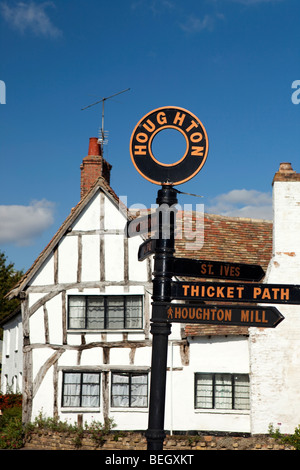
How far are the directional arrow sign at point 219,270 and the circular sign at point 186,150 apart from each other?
935 mm

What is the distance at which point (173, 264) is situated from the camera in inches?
263

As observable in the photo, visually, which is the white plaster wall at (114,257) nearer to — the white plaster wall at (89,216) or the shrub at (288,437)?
the white plaster wall at (89,216)

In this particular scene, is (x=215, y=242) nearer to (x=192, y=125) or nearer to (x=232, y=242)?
(x=232, y=242)

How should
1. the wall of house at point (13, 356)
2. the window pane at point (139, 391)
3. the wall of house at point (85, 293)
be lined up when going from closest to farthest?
the window pane at point (139, 391), the wall of house at point (85, 293), the wall of house at point (13, 356)

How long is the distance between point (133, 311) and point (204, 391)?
343 cm

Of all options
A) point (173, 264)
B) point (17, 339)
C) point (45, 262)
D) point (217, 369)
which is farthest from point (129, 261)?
point (173, 264)

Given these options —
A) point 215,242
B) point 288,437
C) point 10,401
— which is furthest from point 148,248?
point 10,401

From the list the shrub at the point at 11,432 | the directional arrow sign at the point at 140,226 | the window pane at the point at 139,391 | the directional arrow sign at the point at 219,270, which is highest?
the directional arrow sign at the point at 140,226

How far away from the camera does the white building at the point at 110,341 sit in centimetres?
1975

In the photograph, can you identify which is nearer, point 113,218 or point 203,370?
point 203,370

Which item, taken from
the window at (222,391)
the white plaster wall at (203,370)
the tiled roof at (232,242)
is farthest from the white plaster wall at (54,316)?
the window at (222,391)

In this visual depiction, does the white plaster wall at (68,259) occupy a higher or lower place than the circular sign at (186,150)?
higher

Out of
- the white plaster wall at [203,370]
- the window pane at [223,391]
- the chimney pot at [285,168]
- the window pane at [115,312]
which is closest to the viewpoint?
the chimney pot at [285,168]

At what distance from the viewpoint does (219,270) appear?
7059 mm
